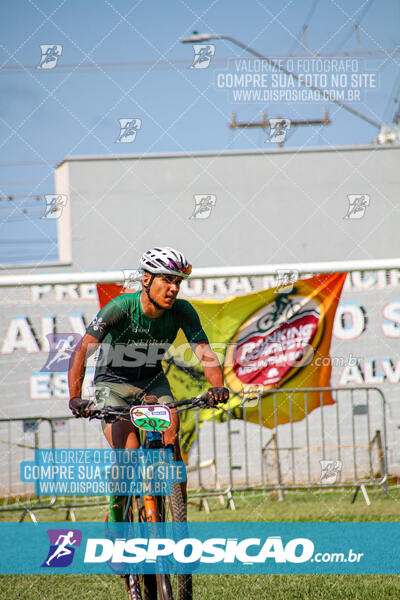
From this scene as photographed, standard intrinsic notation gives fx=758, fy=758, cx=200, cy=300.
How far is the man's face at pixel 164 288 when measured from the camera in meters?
4.47

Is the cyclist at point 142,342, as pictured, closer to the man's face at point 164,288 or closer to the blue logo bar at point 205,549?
the man's face at point 164,288

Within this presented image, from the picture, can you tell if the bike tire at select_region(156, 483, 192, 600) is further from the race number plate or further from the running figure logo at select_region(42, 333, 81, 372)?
the running figure logo at select_region(42, 333, 81, 372)

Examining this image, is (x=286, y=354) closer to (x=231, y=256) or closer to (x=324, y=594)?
(x=324, y=594)

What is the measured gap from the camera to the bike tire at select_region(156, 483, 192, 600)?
13.2 feet

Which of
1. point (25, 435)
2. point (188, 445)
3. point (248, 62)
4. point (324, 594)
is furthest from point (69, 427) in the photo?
point (248, 62)

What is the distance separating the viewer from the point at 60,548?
20.0ft

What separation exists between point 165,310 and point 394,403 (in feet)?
18.7

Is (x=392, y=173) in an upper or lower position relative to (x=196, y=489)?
upper

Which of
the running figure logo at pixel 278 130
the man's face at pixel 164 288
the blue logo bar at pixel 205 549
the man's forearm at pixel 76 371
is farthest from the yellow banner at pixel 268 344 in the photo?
the man's forearm at pixel 76 371

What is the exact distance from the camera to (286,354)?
8352 millimetres

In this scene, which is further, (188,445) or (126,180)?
(126,180)

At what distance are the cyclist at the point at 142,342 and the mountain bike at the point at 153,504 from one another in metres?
0.15

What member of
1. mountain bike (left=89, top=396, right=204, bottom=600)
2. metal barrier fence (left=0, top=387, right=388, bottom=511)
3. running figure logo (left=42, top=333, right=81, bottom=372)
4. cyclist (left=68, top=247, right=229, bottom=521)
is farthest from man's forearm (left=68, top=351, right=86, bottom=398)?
metal barrier fence (left=0, top=387, right=388, bottom=511)

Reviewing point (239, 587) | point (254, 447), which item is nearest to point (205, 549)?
point (239, 587)
